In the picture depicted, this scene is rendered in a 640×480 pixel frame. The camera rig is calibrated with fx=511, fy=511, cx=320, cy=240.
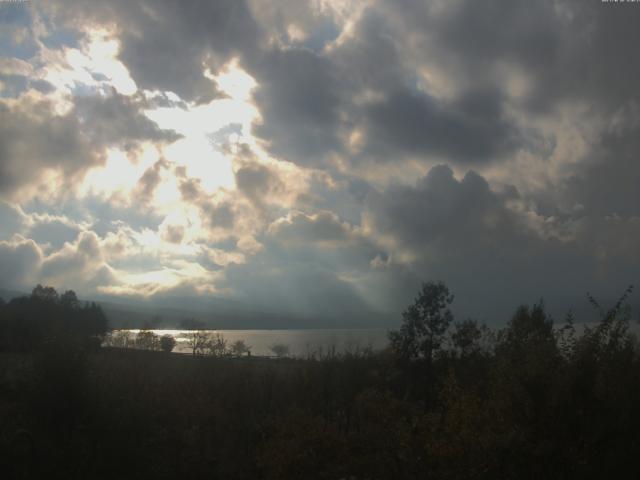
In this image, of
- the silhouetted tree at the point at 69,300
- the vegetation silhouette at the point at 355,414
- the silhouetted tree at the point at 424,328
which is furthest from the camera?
the silhouetted tree at the point at 69,300

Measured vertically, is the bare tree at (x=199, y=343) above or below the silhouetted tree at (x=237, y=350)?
above

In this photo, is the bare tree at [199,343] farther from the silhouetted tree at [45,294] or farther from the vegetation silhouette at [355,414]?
the silhouetted tree at [45,294]

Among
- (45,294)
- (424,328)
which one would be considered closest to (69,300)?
(45,294)

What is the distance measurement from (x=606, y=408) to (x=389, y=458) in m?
5.28

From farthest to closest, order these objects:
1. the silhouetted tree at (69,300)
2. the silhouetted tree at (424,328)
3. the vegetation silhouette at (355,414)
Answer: the silhouetted tree at (69,300) < the silhouetted tree at (424,328) < the vegetation silhouette at (355,414)

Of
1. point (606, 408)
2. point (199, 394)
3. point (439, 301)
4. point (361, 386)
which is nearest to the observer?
point (606, 408)

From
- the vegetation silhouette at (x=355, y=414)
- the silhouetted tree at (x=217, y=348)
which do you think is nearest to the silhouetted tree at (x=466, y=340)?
the vegetation silhouette at (x=355, y=414)

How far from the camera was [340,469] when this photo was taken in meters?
14.7

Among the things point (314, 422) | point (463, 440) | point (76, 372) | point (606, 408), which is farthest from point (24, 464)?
point (606, 408)

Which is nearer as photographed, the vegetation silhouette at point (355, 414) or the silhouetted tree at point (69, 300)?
the vegetation silhouette at point (355, 414)

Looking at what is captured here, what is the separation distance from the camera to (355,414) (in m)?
18.7

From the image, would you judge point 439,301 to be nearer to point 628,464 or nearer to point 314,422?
point 314,422

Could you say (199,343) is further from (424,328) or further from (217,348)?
(424,328)

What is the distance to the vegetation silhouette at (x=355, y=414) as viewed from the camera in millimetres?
11078
